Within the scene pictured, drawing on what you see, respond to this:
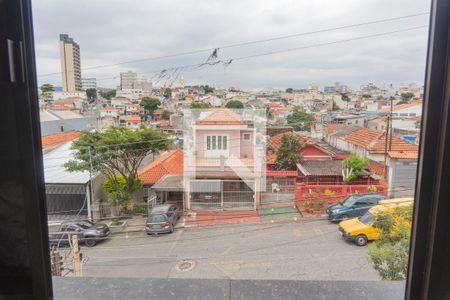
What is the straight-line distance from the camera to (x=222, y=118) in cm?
140

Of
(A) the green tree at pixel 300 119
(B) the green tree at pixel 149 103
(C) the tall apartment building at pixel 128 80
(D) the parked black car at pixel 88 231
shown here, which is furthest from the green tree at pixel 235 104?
(D) the parked black car at pixel 88 231

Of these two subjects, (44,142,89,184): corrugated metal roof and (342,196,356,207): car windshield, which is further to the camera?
(342,196,356,207): car windshield

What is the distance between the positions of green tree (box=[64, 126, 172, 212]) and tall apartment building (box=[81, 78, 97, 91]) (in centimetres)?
46

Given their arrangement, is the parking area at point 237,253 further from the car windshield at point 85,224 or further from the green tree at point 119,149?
the green tree at point 119,149

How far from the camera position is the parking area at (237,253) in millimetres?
960

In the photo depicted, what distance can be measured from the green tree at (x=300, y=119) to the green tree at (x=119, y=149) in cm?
63

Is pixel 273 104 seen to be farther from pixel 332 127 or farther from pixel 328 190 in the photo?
pixel 328 190

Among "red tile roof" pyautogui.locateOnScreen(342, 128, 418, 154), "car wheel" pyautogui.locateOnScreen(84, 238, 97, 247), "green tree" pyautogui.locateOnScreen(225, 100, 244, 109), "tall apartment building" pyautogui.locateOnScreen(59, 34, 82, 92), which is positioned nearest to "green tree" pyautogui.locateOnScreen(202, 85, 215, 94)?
"green tree" pyautogui.locateOnScreen(225, 100, 244, 109)

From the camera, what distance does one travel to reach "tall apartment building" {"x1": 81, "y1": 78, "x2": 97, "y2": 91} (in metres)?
0.86

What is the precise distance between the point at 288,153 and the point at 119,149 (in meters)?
1.01

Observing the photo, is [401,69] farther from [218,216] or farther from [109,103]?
[218,216]

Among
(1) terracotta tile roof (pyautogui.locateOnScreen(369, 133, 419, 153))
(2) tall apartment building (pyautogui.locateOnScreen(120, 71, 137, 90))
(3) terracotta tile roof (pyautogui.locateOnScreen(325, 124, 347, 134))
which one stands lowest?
(1) terracotta tile roof (pyautogui.locateOnScreen(369, 133, 419, 153))

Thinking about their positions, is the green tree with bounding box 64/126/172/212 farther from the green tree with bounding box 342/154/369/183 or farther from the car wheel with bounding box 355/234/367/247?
the car wheel with bounding box 355/234/367/247

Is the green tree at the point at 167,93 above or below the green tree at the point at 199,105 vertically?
above
